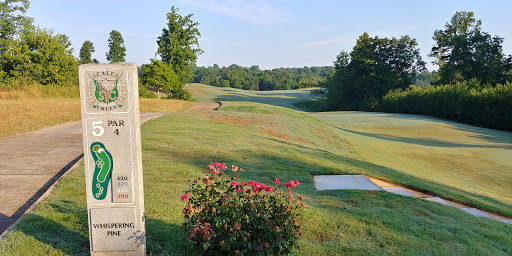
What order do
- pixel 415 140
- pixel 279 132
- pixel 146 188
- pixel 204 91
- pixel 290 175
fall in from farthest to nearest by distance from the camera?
pixel 204 91, pixel 415 140, pixel 279 132, pixel 290 175, pixel 146 188

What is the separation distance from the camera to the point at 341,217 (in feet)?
18.6

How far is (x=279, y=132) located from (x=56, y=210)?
13058mm

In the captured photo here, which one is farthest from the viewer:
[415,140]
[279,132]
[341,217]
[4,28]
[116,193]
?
[4,28]

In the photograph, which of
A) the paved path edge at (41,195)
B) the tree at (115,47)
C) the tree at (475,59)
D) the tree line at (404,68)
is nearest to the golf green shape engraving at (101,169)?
the paved path edge at (41,195)

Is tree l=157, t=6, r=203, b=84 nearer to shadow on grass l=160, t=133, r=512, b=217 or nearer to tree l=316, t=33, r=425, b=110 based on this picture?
tree l=316, t=33, r=425, b=110

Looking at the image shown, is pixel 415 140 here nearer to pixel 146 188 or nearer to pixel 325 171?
pixel 325 171

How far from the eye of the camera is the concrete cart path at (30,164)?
579cm

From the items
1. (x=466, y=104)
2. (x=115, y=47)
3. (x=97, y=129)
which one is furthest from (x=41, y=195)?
(x=115, y=47)

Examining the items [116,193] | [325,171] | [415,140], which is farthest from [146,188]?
[415,140]

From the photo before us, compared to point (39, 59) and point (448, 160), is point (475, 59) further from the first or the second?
point (39, 59)

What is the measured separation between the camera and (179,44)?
56500 millimetres

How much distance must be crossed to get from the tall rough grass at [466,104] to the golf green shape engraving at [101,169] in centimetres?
3864

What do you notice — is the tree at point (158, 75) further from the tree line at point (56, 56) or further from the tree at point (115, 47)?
the tree at point (115, 47)

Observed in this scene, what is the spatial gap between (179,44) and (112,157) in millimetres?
55259
